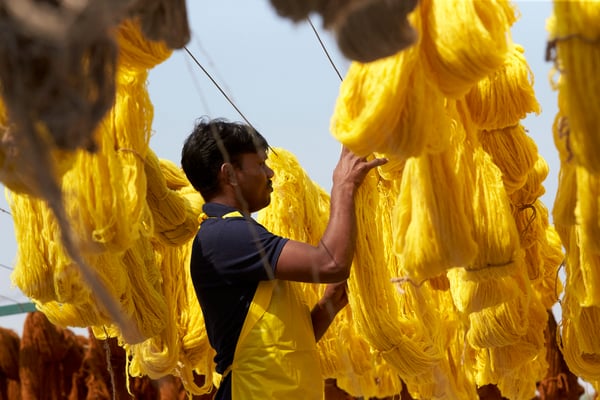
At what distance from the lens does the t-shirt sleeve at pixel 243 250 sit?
2.22 m

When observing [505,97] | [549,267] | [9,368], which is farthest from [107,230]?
[9,368]

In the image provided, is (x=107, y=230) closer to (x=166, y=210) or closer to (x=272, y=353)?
(x=272, y=353)

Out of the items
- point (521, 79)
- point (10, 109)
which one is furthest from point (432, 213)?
point (10, 109)

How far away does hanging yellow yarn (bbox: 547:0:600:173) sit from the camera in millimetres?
1332

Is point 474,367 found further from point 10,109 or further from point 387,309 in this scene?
point 10,109

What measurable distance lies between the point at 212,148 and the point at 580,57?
4.09 ft

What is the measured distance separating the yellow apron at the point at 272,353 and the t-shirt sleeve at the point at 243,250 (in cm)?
5

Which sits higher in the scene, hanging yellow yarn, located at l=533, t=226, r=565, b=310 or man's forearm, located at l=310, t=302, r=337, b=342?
man's forearm, located at l=310, t=302, r=337, b=342

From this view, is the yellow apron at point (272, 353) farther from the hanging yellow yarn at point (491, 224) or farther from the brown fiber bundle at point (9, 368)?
the brown fiber bundle at point (9, 368)

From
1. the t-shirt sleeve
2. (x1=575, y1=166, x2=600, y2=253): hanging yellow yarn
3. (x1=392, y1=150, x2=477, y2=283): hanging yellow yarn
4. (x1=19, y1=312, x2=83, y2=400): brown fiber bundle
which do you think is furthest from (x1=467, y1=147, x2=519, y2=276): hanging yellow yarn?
(x1=19, y1=312, x2=83, y2=400): brown fiber bundle

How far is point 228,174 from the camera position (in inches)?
95.1

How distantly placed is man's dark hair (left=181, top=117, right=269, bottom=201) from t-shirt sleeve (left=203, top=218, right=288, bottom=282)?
6.2 inches

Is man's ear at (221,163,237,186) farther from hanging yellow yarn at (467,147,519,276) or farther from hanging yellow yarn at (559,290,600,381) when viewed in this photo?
hanging yellow yarn at (559,290,600,381)

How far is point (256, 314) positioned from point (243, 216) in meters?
0.24
